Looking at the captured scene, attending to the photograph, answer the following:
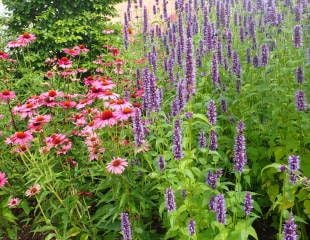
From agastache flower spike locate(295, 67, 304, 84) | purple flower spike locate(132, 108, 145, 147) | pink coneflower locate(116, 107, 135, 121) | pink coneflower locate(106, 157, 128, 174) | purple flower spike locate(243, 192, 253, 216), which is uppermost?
agastache flower spike locate(295, 67, 304, 84)

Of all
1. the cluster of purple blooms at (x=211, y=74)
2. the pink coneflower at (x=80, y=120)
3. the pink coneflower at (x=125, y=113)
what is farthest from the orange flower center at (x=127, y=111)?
the pink coneflower at (x=80, y=120)

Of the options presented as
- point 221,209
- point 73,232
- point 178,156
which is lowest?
point 73,232

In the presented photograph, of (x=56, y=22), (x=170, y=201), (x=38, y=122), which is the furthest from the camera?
(x=56, y=22)

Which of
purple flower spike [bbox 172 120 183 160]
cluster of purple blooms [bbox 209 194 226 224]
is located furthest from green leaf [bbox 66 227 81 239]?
cluster of purple blooms [bbox 209 194 226 224]

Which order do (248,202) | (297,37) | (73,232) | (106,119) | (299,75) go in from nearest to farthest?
1. (248,202)
2. (106,119)
3. (73,232)
4. (299,75)
5. (297,37)

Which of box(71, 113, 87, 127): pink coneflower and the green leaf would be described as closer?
the green leaf

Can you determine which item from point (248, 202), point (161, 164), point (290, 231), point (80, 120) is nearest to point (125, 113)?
point (161, 164)

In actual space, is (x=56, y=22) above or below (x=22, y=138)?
above

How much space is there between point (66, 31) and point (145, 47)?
1.38 metres

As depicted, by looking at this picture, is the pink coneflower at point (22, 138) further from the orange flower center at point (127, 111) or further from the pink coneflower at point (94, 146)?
the orange flower center at point (127, 111)

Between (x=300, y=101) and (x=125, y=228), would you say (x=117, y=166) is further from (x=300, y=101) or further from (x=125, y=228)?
(x=300, y=101)

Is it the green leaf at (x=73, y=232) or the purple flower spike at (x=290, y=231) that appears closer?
the purple flower spike at (x=290, y=231)

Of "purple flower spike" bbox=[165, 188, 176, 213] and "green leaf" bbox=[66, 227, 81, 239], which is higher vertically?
"purple flower spike" bbox=[165, 188, 176, 213]

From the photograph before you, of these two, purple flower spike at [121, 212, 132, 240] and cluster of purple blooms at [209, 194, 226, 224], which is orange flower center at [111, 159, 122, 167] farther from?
cluster of purple blooms at [209, 194, 226, 224]
